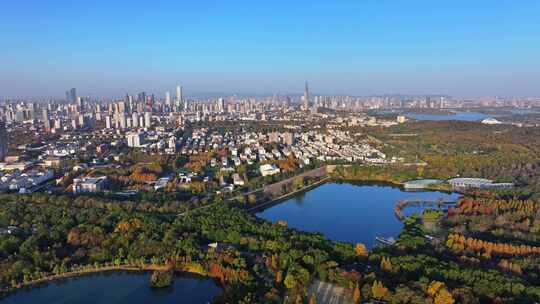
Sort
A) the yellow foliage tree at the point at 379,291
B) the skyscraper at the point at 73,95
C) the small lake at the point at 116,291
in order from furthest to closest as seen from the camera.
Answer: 1. the skyscraper at the point at 73,95
2. the small lake at the point at 116,291
3. the yellow foliage tree at the point at 379,291

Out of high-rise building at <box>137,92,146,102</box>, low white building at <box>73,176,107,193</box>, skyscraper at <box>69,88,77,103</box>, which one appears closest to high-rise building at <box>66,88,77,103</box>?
skyscraper at <box>69,88,77,103</box>

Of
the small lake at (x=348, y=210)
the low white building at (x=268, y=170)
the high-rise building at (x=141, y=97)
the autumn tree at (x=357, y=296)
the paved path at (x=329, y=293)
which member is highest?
the high-rise building at (x=141, y=97)

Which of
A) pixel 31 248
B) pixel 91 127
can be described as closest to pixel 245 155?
pixel 31 248

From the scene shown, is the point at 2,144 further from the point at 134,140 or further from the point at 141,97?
the point at 141,97

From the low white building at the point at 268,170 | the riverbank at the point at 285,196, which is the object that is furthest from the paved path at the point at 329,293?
the low white building at the point at 268,170

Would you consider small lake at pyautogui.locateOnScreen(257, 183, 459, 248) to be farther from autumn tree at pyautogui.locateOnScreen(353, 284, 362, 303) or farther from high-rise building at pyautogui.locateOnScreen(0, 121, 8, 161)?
high-rise building at pyautogui.locateOnScreen(0, 121, 8, 161)

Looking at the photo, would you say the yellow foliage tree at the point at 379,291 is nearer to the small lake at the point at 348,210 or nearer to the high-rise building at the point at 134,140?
the small lake at the point at 348,210
